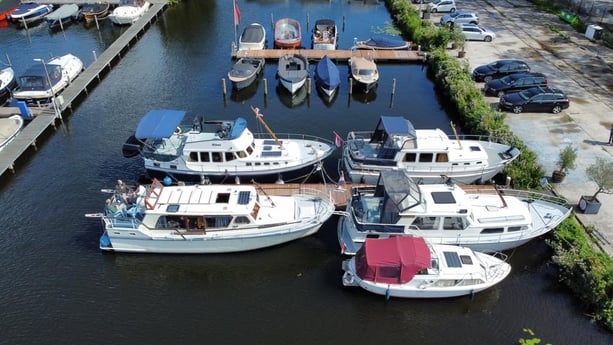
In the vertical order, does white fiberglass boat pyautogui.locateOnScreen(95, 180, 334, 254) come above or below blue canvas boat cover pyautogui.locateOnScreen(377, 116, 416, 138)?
below

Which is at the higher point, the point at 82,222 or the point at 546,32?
the point at 546,32

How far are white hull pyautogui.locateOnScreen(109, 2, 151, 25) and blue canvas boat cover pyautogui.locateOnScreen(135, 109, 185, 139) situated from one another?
33575 millimetres

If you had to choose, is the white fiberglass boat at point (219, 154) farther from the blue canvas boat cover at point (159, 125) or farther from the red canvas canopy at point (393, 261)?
the red canvas canopy at point (393, 261)

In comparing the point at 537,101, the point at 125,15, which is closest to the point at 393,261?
the point at 537,101

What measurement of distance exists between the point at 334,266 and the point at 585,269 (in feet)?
40.1

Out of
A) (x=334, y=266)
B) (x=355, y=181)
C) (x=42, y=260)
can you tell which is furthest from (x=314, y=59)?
(x=42, y=260)

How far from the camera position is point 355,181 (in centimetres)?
2948

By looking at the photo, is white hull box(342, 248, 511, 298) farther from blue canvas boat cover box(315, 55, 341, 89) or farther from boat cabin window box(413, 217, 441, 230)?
blue canvas boat cover box(315, 55, 341, 89)

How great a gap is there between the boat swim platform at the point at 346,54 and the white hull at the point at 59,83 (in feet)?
51.3

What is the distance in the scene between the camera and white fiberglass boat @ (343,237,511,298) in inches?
861

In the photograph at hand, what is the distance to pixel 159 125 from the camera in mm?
29250

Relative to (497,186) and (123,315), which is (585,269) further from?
(123,315)

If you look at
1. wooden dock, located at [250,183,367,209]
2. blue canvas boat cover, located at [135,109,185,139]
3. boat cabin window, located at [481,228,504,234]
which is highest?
blue canvas boat cover, located at [135,109,185,139]

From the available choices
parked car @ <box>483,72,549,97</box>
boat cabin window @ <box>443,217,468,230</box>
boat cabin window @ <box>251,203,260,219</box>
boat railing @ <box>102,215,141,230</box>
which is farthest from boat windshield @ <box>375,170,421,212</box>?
parked car @ <box>483,72,549,97</box>
